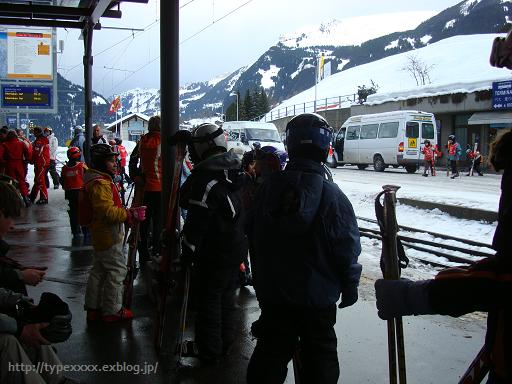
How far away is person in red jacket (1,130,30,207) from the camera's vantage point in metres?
12.5

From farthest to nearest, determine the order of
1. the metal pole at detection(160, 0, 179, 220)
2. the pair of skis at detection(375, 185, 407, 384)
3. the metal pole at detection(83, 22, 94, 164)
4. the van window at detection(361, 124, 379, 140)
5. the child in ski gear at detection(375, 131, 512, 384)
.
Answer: the van window at detection(361, 124, 379, 140)
the metal pole at detection(83, 22, 94, 164)
the metal pole at detection(160, 0, 179, 220)
the pair of skis at detection(375, 185, 407, 384)
the child in ski gear at detection(375, 131, 512, 384)

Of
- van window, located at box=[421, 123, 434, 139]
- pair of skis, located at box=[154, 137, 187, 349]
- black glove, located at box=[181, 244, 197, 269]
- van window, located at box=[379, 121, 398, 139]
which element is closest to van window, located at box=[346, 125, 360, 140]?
van window, located at box=[379, 121, 398, 139]

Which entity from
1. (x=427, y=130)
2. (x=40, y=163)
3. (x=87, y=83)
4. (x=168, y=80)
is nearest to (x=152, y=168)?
(x=168, y=80)

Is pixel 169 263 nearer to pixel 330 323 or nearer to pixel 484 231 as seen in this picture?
pixel 330 323

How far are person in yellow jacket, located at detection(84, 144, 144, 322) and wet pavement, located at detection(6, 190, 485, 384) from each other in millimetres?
187

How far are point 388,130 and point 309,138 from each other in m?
24.6

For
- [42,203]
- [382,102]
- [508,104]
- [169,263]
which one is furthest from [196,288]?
[382,102]

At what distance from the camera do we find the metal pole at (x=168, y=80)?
5660 millimetres

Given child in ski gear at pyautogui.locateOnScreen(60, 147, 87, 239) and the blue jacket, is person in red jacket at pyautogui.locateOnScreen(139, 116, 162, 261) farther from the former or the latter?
the blue jacket

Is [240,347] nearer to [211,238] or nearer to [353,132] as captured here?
[211,238]

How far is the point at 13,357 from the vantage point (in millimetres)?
2436

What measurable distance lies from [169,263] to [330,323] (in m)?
1.61

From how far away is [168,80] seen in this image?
5.69m

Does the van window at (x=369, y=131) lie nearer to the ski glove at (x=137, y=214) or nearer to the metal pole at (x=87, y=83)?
the metal pole at (x=87, y=83)
